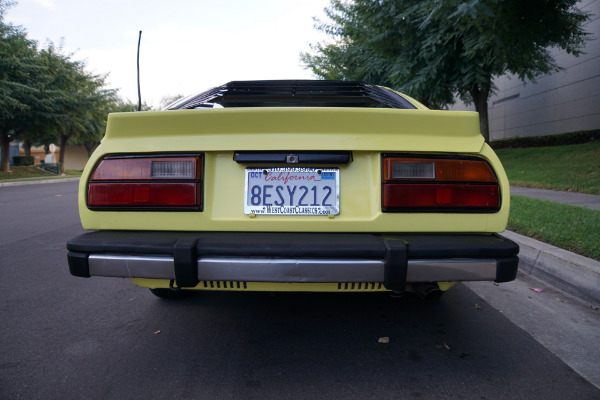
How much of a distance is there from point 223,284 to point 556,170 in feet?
36.8

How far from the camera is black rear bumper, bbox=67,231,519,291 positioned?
68.9 inches

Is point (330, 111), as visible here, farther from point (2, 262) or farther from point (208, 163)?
point (2, 262)

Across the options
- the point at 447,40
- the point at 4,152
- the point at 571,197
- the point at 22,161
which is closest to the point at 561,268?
the point at 571,197

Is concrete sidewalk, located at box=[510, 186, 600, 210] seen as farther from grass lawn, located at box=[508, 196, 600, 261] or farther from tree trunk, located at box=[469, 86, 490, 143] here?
tree trunk, located at box=[469, 86, 490, 143]

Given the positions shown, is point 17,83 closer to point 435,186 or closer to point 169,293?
point 169,293

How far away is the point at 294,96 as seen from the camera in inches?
123

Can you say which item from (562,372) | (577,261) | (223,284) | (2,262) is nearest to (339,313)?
(223,284)

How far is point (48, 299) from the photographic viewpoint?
301 centimetres

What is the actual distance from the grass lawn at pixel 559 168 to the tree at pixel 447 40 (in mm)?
2215

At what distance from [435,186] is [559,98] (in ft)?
59.7

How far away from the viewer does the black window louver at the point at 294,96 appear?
9.92ft

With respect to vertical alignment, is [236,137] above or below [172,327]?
above

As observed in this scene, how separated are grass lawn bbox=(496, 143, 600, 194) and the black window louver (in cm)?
680

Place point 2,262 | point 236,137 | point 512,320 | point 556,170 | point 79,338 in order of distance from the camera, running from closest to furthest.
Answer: point 236,137, point 79,338, point 512,320, point 2,262, point 556,170
